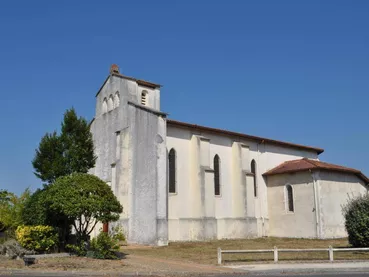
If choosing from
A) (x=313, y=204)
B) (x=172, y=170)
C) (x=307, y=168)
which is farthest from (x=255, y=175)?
(x=172, y=170)

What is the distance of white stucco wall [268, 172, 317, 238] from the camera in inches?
1264

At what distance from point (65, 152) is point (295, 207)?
18764 millimetres

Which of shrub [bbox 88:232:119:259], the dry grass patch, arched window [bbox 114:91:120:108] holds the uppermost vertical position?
arched window [bbox 114:91:120:108]

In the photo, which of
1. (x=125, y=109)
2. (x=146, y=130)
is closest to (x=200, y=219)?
(x=146, y=130)

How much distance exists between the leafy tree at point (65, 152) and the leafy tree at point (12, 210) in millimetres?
2008

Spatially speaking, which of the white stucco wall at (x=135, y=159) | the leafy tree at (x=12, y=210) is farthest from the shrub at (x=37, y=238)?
the white stucco wall at (x=135, y=159)

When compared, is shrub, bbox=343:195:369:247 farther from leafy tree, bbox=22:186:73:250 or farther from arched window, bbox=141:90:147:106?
arched window, bbox=141:90:147:106

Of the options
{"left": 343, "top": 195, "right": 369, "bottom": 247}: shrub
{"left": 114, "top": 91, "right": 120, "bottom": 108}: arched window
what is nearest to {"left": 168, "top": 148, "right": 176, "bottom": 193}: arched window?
{"left": 114, "top": 91, "right": 120, "bottom": 108}: arched window

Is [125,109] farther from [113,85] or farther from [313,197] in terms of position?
[313,197]

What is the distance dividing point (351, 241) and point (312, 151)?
64.7ft

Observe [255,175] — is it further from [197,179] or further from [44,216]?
[44,216]

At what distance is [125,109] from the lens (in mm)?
30281

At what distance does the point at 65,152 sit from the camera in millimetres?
23906

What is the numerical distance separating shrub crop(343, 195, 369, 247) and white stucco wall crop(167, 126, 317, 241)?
10.6m
